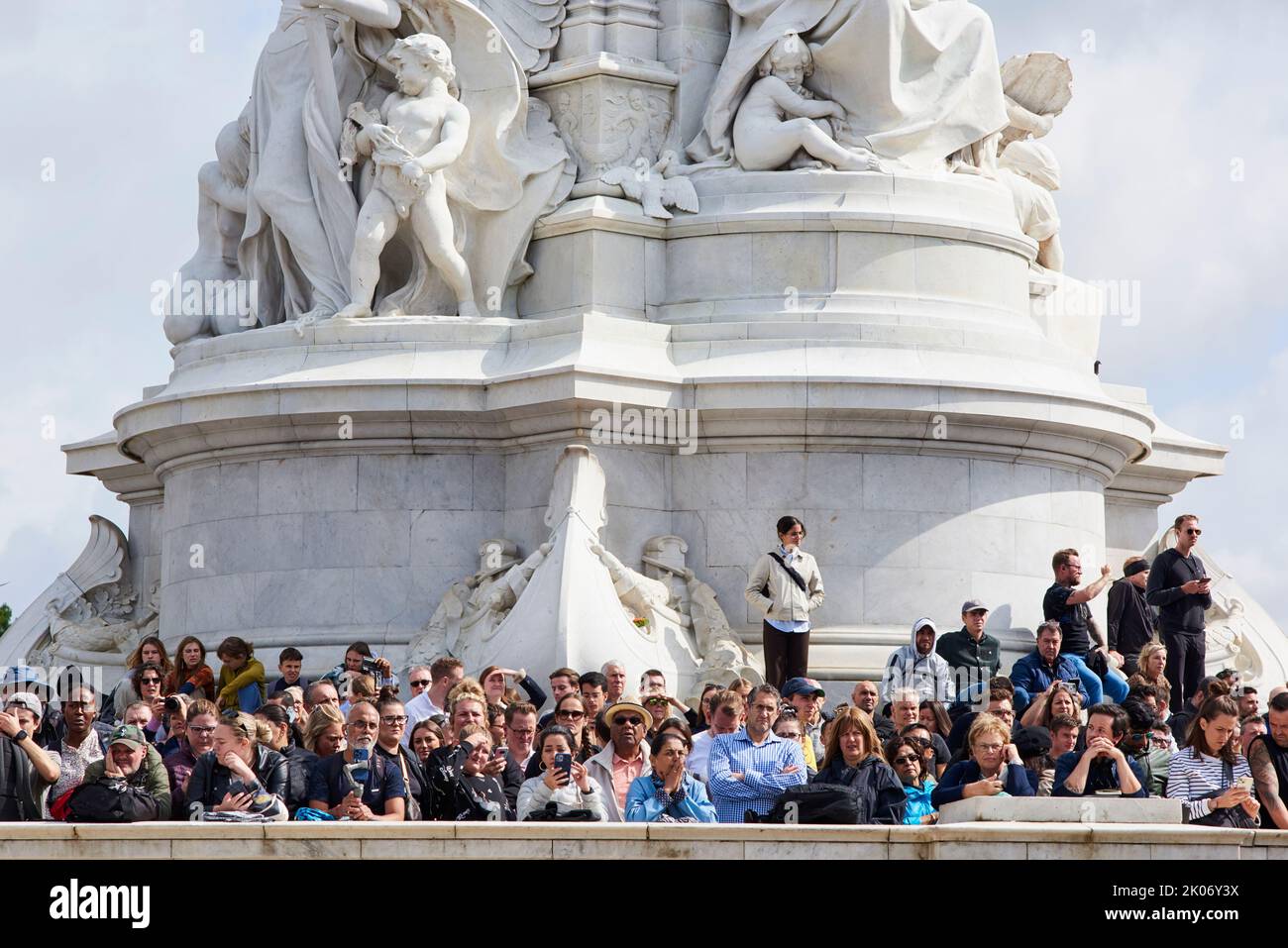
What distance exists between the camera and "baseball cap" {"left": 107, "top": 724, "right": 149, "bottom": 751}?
16.8 m

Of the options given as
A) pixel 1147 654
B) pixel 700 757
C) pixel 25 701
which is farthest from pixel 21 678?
pixel 1147 654

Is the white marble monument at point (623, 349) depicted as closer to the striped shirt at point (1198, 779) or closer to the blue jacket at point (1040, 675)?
the blue jacket at point (1040, 675)

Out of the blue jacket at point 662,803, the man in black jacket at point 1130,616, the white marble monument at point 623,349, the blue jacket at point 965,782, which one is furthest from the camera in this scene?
the white marble monument at point 623,349

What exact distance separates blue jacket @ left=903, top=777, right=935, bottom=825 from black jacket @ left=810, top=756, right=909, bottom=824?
2.1 inches

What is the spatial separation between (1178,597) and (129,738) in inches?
455

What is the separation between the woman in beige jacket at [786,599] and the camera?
79.6 feet

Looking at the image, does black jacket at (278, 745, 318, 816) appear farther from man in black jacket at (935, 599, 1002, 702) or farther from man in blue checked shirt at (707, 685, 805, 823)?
man in black jacket at (935, 599, 1002, 702)

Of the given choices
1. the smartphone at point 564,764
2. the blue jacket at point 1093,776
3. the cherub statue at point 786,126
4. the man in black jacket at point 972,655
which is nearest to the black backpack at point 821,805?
the smartphone at point 564,764

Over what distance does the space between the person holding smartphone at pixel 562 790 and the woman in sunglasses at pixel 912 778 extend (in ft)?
6.27

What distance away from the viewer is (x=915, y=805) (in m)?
17.8

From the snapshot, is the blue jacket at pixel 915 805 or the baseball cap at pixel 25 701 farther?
the baseball cap at pixel 25 701

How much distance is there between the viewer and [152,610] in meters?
30.7
